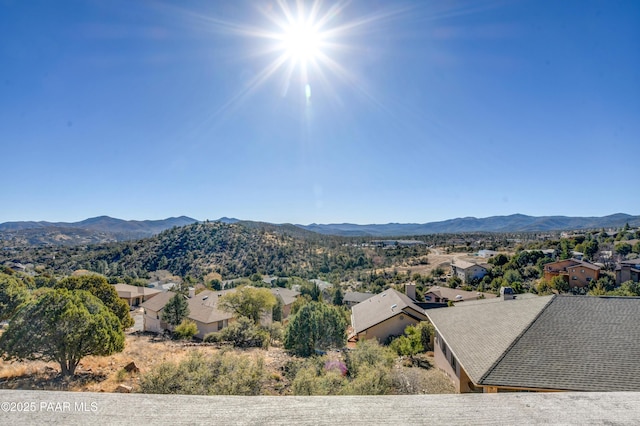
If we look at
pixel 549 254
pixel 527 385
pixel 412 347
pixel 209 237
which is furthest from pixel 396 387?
pixel 209 237

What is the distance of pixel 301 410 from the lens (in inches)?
47.8

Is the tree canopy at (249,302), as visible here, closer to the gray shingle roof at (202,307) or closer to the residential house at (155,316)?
the gray shingle roof at (202,307)

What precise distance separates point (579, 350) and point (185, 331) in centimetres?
2825

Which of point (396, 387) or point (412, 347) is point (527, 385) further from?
point (412, 347)

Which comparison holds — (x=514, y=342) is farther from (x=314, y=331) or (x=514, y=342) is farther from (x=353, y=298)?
(x=353, y=298)

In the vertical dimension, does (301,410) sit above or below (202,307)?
above

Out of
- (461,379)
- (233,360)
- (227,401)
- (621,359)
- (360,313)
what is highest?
(227,401)

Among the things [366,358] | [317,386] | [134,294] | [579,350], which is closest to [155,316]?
[134,294]

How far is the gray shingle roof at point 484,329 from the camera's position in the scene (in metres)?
9.23

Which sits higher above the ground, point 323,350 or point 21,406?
point 21,406

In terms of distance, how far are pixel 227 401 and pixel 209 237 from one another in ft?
305

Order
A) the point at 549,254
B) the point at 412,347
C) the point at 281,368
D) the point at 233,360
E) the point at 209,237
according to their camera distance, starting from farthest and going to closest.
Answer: the point at 209,237 < the point at 549,254 < the point at 412,347 < the point at 281,368 < the point at 233,360

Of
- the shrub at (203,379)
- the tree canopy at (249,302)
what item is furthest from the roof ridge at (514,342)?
the tree canopy at (249,302)

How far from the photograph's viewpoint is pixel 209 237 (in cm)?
8919
